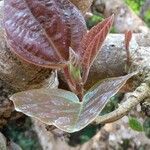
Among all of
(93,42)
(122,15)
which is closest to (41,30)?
(93,42)

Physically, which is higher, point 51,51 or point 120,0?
point 51,51

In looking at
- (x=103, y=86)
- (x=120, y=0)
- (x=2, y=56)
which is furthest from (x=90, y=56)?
(x=120, y=0)

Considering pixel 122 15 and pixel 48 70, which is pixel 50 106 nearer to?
pixel 48 70

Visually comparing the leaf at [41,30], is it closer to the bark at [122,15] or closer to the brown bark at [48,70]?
the brown bark at [48,70]

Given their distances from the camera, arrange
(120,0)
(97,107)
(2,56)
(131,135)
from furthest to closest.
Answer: (131,135)
(120,0)
(2,56)
(97,107)

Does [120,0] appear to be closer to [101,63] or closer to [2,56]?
[101,63]
